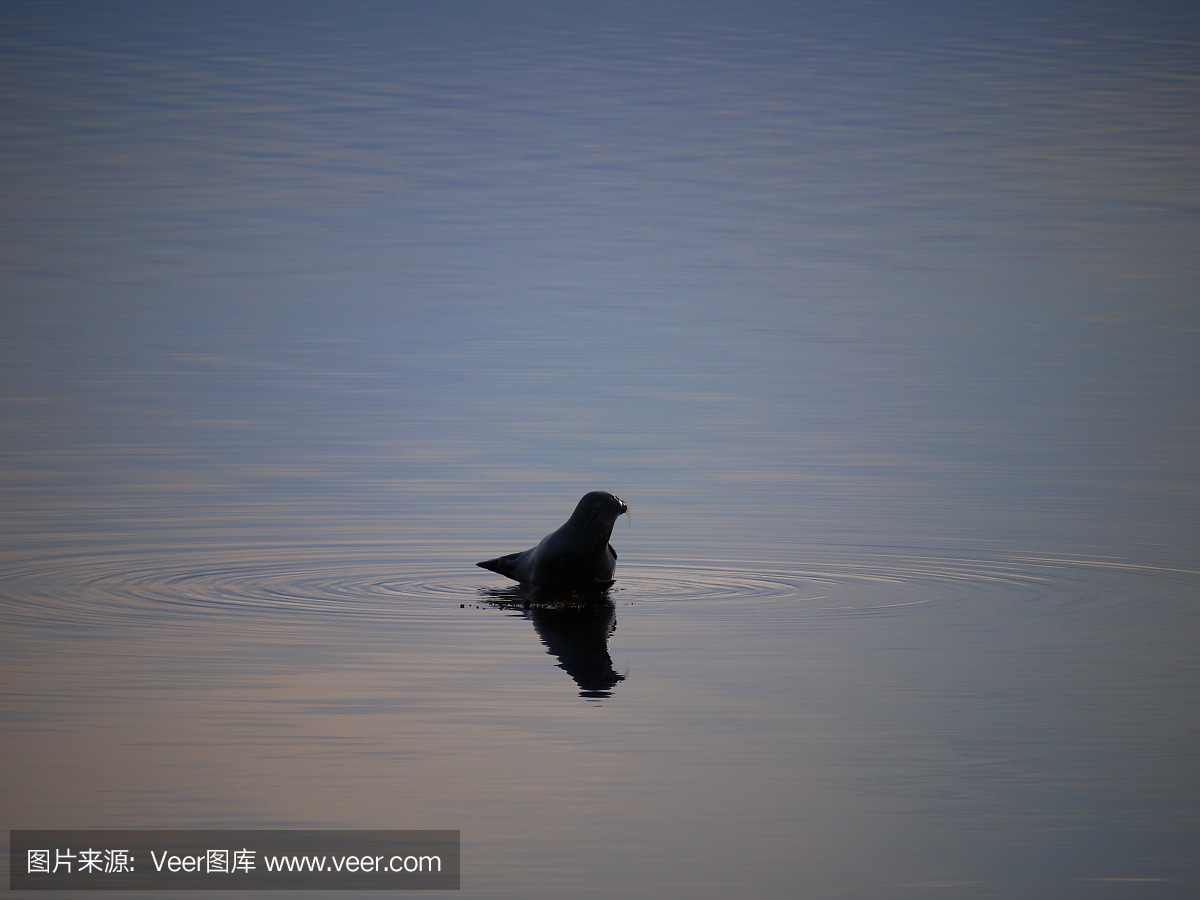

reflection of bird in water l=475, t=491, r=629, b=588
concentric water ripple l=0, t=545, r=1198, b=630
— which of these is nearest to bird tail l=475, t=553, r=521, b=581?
concentric water ripple l=0, t=545, r=1198, b=630

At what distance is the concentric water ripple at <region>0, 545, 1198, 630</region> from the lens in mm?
16141

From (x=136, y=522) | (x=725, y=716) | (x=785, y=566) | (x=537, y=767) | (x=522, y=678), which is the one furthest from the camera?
(x=136, y=522)

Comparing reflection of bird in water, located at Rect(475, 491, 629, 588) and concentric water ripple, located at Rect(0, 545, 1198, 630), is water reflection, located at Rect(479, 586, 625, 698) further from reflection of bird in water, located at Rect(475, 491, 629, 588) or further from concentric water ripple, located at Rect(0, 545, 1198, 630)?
concentric water ripple, located at Rect(0, 545, 1198, 630)

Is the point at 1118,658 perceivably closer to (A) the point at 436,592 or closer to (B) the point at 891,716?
(B) the point at 891,716

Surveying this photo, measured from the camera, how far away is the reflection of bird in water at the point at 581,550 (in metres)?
17.3

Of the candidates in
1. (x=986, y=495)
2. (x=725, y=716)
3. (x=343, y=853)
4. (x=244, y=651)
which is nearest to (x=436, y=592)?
(x=244, y=651)

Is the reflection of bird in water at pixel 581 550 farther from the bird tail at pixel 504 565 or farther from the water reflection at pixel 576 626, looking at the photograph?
the bird tail at pixel 504 565

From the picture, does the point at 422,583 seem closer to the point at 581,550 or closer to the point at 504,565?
the point at 504,565

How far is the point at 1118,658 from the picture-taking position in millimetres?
14180

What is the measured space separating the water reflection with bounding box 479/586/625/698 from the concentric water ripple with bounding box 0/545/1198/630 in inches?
11.2

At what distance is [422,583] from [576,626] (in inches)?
91.3

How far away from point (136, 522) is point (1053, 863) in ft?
44.2

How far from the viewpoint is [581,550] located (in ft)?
56.8

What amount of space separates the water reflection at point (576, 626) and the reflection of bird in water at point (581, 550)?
14cm
